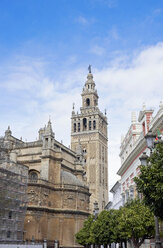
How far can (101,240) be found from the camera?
90.1 ft

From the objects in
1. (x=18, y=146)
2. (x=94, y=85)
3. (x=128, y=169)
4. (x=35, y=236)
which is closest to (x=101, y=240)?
(x=128, y=169)

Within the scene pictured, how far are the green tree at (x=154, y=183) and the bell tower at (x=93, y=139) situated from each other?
194 ft

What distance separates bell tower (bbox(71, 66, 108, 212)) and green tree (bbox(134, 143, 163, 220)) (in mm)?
59213

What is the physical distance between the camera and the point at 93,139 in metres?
76.6

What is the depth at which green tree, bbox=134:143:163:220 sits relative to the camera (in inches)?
456

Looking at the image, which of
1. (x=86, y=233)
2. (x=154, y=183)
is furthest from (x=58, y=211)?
(x=154, y=183)

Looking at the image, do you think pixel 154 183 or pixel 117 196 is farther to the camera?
pixel 117 196

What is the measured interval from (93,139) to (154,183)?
64903 millimetres

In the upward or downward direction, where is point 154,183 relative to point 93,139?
downward

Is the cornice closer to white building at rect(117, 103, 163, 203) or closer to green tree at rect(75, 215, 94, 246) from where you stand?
green tree at rect(75, 215, 94, 246)

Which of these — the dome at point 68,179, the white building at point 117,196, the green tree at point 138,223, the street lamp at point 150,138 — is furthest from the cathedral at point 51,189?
the street lamp at point 150,138

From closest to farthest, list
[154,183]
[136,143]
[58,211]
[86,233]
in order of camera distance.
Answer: [154,183], [136,143], [86,233], [58,211]

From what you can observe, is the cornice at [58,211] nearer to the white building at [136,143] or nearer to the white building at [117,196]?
the white building at [117,196]

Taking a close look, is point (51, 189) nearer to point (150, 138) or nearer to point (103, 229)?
point (103, 229)
